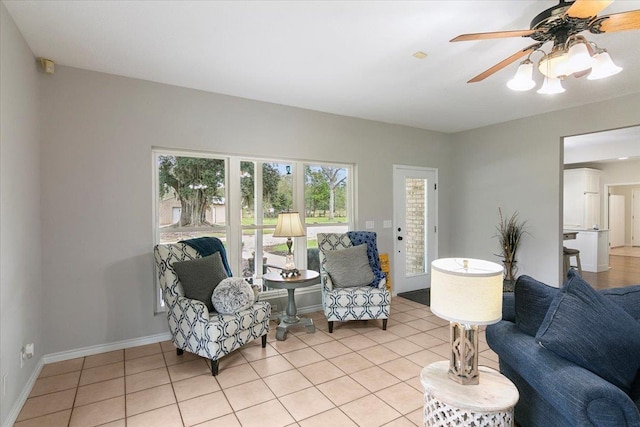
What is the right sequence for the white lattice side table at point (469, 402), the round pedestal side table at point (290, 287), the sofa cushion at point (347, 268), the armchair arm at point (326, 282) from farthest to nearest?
the sofa cushion at point (347, 268)
the armchair arm at point (326, 282)
the round pedestal side table at point (290, 287)
the white lattice side table at point (469, 402)

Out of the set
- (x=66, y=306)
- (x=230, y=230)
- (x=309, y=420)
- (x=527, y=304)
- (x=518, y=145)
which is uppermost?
(x=518, y=145)

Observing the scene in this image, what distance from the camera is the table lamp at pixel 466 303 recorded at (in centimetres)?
149

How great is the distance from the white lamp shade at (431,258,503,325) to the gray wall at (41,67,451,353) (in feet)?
9.59

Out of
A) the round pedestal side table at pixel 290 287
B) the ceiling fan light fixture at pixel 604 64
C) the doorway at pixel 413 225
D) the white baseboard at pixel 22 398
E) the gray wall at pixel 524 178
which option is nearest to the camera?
the ceiling fan light fixture at pixel 604 64

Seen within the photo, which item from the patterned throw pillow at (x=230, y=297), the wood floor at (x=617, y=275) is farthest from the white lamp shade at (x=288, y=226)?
the wood floor at (x=617, y=275)

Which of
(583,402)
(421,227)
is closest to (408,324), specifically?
(421,227)

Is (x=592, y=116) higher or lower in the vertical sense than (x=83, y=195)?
higher

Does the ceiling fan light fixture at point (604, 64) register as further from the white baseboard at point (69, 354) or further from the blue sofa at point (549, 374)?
the white baseboard at point (69, 354)

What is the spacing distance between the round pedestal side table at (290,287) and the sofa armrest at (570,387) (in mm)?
2008

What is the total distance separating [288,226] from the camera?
3457 millimetres

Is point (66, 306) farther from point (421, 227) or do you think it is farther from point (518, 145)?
point (518, 145)

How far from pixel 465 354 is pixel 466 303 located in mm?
312

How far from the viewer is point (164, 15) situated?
2.21m

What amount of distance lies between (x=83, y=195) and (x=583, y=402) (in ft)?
12.5
